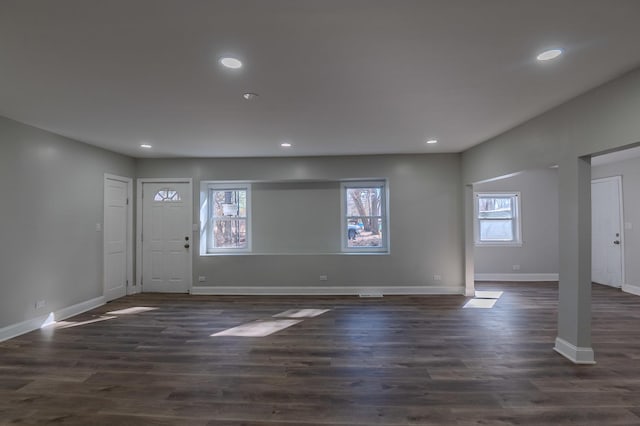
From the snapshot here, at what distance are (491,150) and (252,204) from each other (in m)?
4.13

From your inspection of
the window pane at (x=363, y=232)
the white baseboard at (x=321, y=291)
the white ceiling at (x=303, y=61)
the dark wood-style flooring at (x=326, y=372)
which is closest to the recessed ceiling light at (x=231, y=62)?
the white ceiling at (x=303, y=61)

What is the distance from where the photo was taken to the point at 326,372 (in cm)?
268

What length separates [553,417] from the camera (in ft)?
6.81

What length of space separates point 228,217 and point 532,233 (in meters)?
6.53

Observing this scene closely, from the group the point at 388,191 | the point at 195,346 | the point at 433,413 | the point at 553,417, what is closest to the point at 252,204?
the point at 388,191

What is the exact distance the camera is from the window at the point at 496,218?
668 cm

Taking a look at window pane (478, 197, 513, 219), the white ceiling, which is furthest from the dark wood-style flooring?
window pane (478, 197, 513, 219)

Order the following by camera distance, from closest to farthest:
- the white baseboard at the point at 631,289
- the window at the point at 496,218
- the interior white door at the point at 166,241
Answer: the white baseboard at the point at 631,289 → the interior white door at the point at 166,241 → the window at the point at 496,218

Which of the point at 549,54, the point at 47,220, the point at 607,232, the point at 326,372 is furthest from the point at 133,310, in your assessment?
the point at 607,232

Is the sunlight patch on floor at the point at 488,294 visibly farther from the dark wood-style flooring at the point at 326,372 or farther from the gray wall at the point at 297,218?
the gray wall at the point at 297,218

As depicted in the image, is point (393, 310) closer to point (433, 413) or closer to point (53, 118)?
point (433, 413)

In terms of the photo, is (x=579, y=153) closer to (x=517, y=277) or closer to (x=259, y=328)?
(x=259, y=328)

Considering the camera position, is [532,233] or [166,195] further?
[532,233]

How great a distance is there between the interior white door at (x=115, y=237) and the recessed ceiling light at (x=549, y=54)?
5.80 m
